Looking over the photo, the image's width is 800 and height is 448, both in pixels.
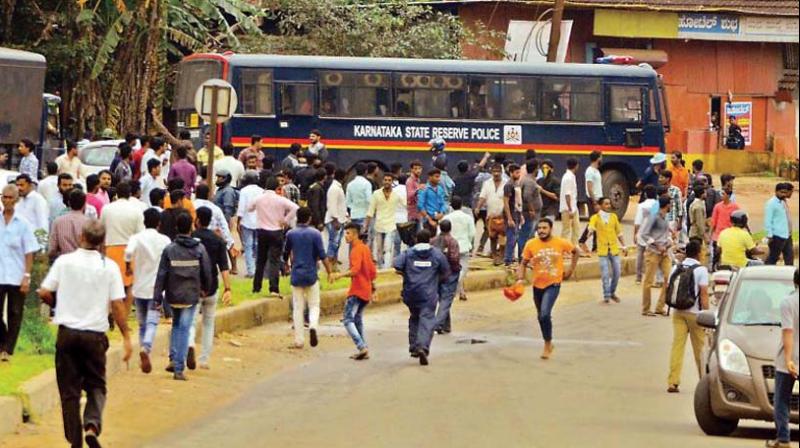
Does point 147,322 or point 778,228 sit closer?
point 147,322

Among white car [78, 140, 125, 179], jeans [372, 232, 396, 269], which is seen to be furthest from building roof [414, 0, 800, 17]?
jeans [372, 232, 396, 269]

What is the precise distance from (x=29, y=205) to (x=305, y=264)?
3.21 meters

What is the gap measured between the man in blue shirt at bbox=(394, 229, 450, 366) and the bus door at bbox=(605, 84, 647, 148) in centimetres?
1581

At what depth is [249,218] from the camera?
72.2 ft

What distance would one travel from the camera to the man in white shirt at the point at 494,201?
25.1 m

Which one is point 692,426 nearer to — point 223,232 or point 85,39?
point 223,232

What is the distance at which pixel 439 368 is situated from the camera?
17.6 meters

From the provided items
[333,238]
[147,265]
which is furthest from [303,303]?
[333,238]

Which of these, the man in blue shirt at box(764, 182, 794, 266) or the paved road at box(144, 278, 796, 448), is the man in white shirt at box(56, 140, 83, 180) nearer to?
the paved road at box(144, 278, 796, 448)

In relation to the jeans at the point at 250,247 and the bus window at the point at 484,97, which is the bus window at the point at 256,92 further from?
the jeans at the point at 250,247

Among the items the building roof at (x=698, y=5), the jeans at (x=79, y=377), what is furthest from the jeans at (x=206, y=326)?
the building roof at (x=698, y=5)

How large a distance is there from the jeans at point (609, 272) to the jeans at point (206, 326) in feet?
27.2

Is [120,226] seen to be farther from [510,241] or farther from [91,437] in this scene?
[510,241]

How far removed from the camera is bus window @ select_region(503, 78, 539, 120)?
32812 mm
